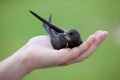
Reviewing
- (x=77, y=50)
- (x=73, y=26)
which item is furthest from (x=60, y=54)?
(x=73, y=26)

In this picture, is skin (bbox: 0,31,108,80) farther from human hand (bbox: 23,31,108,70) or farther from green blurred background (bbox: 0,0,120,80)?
green blurred background (bbox: 0,0,120,80)

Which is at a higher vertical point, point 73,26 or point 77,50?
point 73,26

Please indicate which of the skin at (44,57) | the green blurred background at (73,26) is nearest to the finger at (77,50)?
the skin at (44,57)

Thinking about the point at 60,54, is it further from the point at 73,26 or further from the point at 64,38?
the point at 73,26

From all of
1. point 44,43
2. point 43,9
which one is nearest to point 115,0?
point 43,9

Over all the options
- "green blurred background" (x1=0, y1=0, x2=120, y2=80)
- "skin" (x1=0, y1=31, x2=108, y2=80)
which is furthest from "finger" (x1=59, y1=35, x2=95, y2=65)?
"green blurred background" (x1=0, y1=0, x2=120, y2=80)

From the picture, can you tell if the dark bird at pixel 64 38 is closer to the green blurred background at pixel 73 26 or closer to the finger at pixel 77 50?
the finger at pixel 77 50

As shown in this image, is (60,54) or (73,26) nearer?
(60,54)

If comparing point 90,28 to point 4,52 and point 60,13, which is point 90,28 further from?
Result: point 4,52
